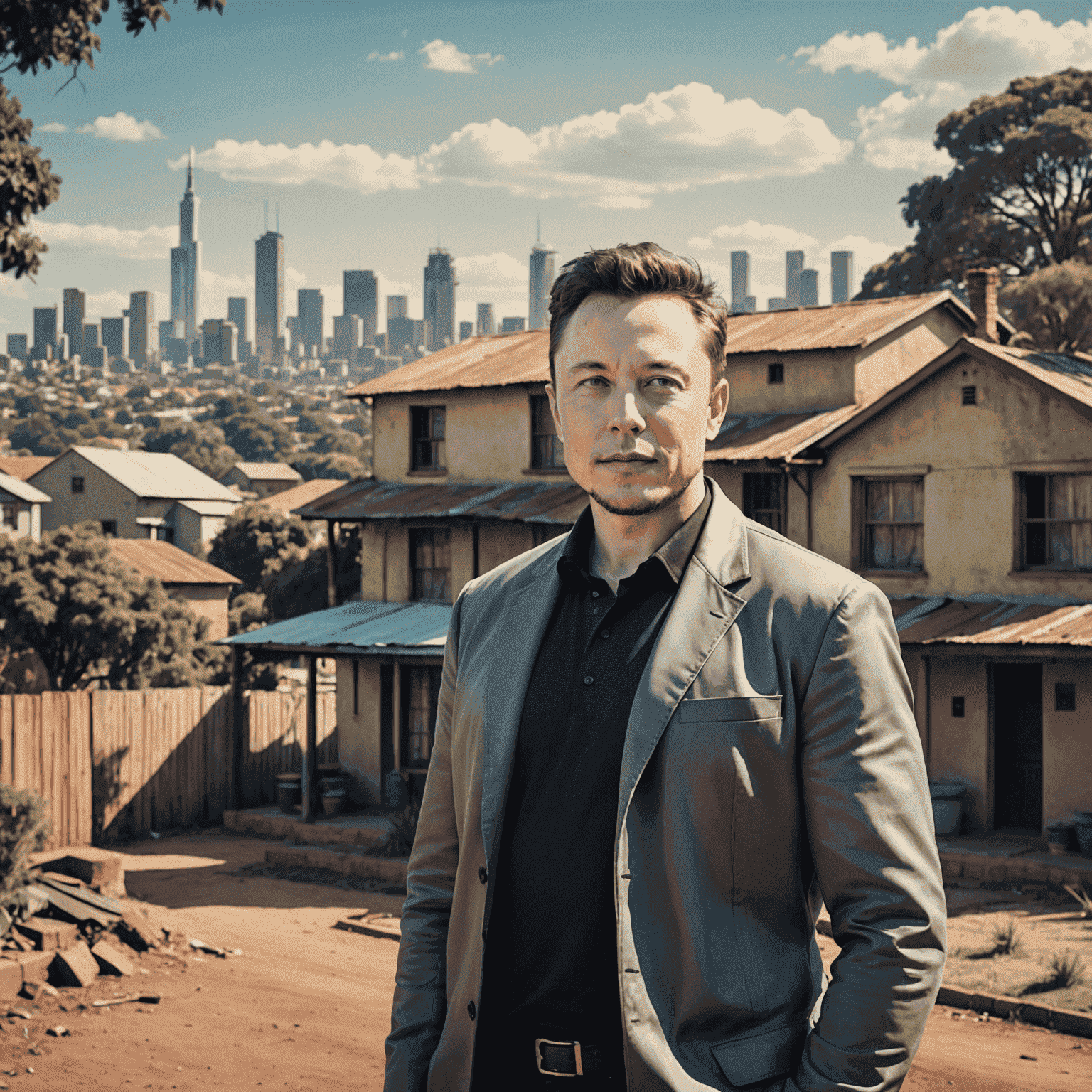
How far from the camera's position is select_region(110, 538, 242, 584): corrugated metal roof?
43.4 meters

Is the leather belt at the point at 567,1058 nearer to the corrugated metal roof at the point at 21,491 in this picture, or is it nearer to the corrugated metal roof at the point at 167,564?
the corrugated metal roof at the point at 167,564

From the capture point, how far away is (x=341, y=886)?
19234mm

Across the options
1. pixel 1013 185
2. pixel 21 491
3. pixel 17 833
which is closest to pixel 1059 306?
pixel 1013 185

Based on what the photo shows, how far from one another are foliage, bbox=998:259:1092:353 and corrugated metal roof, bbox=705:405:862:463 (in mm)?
13027

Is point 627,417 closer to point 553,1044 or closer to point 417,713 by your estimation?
point 553,1044

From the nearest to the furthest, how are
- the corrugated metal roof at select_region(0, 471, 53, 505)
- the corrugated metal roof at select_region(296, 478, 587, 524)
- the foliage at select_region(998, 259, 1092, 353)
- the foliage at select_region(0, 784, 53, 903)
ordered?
the foliage at select_region(0, 784, 53, 903)
the corrugated metal roof at select_region(296, 478, 587, 524)
the foliage at select_region(998, 259, 1092, 353)
the corrugated metal roof at select_region(0, 471, 53, 505)

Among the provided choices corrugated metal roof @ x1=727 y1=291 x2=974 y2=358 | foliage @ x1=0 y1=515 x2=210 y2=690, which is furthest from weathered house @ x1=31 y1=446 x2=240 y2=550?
corrugated metal roof @ x1=727 y1=291 x2=974 y2=358

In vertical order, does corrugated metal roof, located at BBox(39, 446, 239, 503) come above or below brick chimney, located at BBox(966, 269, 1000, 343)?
below

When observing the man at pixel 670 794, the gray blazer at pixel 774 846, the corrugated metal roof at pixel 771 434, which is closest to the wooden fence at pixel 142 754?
the corrugated metal roof at pixel 771 434

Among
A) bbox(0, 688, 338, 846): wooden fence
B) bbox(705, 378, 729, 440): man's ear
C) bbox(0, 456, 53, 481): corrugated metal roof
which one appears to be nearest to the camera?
bbox(705, 378, 729, 440): man's ear

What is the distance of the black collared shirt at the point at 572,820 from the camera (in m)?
2.72

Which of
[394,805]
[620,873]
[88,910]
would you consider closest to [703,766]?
[620,873]

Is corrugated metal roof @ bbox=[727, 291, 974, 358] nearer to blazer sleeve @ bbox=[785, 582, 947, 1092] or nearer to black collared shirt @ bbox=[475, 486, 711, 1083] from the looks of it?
black collared shirt @ bbox=[475, 486, 711, 1083]

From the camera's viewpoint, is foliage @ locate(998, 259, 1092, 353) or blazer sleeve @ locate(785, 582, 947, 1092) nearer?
blazer sleeve @ locate(785, 582, 947, 1092)
